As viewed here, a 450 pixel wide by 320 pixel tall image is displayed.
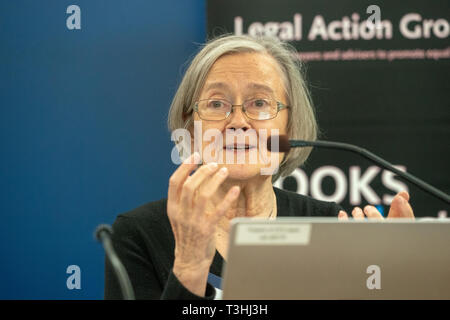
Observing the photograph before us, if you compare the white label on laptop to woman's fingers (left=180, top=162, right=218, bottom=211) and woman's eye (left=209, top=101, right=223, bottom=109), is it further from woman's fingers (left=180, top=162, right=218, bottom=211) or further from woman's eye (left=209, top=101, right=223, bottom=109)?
woman's eye (left=209, top=101, right=223, bottom=109)

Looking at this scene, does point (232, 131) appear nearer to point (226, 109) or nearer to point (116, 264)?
point (226, 109)

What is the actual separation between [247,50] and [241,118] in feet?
0.78

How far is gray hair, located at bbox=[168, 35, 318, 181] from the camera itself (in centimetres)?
163

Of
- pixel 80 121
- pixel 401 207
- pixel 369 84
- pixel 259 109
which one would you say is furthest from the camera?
pixel 80 121

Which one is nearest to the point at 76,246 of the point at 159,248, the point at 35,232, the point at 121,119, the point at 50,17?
the point at 35,232

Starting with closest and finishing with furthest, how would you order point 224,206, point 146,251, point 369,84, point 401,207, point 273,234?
point 273,234, point 224,206, point 401,207, point 146,251, point 369,84

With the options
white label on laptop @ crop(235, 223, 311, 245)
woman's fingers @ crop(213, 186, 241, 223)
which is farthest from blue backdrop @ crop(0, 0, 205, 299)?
white label on laptop @ crop(235, 223, 311, 245)

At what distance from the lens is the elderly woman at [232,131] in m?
1.44

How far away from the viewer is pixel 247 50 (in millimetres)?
1663

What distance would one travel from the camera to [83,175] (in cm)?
257

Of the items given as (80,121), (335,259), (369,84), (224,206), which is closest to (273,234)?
(335,259)

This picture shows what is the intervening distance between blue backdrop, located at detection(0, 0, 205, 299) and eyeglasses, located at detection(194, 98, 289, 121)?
101 cm

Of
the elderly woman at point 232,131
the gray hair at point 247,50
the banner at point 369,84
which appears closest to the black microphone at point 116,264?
the elderly woman at point 232,131
